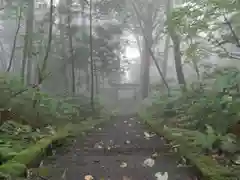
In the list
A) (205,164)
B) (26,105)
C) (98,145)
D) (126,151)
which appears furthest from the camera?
(26,105)

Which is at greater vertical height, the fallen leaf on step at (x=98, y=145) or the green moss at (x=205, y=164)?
the green moss at (x=205, y=164)

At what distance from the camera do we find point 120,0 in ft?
60.6

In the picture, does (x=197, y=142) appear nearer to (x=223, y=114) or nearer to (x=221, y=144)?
(x=221, y=144)

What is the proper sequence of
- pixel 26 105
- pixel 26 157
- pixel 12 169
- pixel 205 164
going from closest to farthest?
pixel 12 169 < pixel 205 164 < pixel 26 157 < pixel 26 105

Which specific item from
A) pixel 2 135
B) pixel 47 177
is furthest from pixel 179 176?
pixel 2 135

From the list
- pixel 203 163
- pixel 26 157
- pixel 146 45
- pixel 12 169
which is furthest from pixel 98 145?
pixel 146 45

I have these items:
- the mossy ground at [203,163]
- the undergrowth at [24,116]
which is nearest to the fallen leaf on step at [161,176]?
the mossy ground at [203,163]

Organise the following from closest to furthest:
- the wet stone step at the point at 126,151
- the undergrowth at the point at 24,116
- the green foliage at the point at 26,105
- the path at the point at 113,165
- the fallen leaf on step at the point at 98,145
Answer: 1. the path at the point at 113,165
2. the undergrowth at the point at 24,116
3. the wet stone step at the point at 126,151
4. the fallen leaf on step at the point at 98,145
5. the green foliage at the point at 26,105

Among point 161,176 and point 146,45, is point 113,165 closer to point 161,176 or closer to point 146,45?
point 161,176

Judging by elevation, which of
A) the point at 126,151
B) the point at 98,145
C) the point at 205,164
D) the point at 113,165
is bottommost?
the point at 98,145

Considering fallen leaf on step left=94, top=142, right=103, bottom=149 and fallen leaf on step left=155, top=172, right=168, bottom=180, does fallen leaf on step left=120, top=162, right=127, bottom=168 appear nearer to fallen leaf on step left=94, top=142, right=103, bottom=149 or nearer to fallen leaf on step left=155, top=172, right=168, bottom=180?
fallen leaf on step left=155, top=172, right=168, bottom=180

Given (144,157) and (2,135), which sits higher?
(2,135)

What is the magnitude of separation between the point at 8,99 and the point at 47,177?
370 centimetres

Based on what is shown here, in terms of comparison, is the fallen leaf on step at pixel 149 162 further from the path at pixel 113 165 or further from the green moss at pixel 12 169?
the green moss at pixel 12 169
